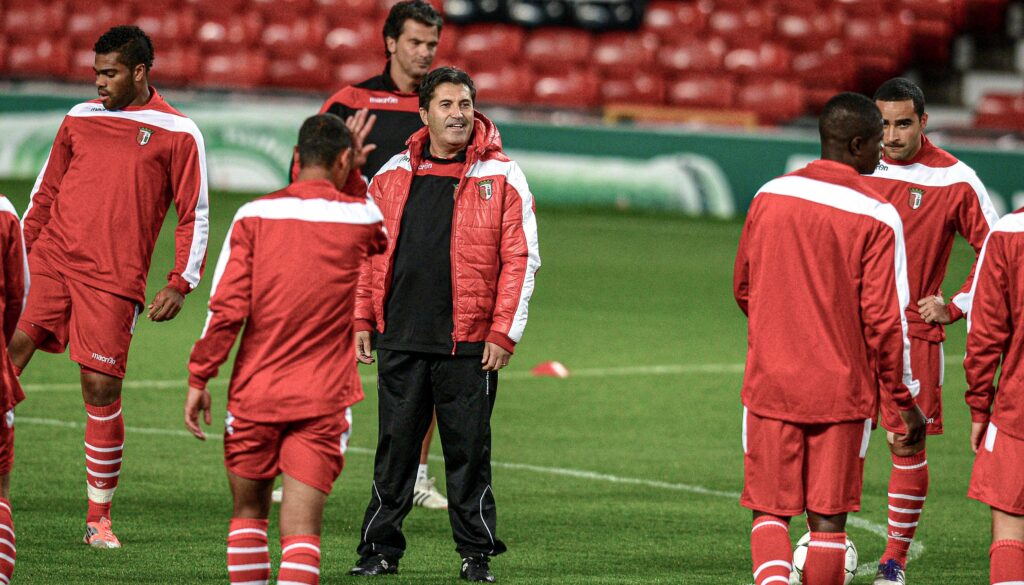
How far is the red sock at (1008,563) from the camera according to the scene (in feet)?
15.6

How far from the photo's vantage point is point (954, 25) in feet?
76.4

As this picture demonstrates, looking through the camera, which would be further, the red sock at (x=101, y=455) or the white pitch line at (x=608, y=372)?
the white pitch line at (x=608, y=372)

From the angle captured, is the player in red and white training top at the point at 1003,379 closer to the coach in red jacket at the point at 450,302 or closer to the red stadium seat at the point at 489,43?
the coach in red jacket at the point at 450,302

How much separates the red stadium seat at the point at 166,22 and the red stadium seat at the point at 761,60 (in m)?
8.24

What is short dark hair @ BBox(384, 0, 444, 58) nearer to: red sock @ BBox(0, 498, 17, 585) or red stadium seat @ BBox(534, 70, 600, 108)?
red sock @ BBox(0, 498, 17, 585)

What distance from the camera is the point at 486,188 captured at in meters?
5.95

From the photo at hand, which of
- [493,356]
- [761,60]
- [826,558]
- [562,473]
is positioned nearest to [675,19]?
[761,60]

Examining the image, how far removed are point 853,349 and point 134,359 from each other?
737 cm

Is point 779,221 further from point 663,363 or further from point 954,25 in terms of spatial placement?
point 954,25

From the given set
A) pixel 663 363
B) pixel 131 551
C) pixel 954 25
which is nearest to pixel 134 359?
pixel 663 363

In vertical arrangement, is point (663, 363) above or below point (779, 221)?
below

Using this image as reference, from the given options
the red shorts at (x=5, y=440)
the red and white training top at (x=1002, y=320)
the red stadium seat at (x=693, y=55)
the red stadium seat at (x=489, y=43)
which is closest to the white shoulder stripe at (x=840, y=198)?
the red and white training top at (x=1002, y=320)

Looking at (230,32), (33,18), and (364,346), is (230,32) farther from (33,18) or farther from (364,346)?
(364,346)

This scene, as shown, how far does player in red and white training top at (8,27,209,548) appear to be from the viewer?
6.29 metres
